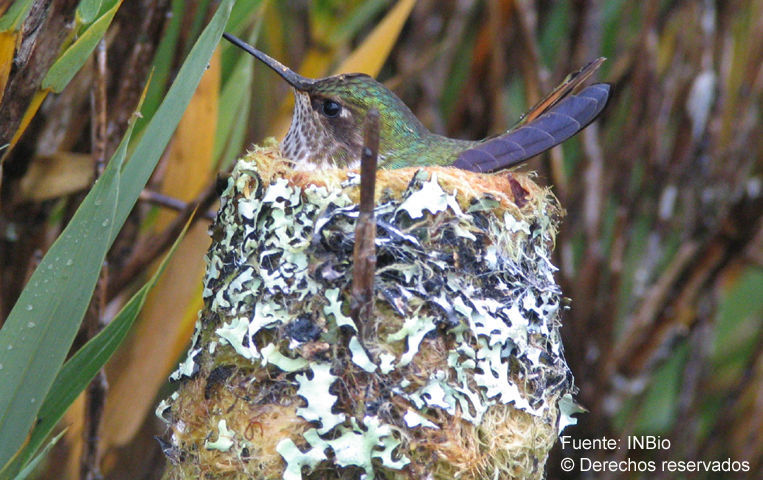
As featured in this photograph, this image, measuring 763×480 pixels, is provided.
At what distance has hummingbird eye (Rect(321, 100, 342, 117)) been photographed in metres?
1.88

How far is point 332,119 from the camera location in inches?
74.4

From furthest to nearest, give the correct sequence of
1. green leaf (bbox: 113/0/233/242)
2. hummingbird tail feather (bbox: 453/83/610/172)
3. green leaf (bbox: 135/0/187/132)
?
green leaf (bbox: 135/0/187/132), hummingbird tail feather (bbox: 453/83/610/172), green leaf (bbox: 113/0/233/242)

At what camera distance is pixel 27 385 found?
3.84ft

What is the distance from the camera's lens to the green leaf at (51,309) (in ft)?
3.75

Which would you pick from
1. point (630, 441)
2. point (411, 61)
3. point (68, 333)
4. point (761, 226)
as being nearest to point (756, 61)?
point (761, 226)

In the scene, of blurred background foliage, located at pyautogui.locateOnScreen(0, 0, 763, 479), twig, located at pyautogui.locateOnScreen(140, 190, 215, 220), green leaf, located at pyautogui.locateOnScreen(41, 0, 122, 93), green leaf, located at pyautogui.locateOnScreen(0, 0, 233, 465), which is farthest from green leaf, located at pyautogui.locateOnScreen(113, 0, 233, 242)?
blurred background foliage, located at pyautogui.locateOnScreen(0, 0, 763, 479)

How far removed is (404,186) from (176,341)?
0.73 metres

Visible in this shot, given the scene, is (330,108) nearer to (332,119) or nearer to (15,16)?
(332,119)

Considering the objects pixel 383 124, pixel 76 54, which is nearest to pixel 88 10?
pixel 76 54

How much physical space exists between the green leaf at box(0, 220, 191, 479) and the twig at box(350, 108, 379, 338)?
269 mm

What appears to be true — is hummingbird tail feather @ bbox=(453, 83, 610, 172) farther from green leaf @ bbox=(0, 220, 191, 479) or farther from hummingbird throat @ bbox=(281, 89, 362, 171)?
green leaf @ bbox=(0, 220, 191, 479)

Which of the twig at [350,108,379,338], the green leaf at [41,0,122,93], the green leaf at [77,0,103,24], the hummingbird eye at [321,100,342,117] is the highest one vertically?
the hummingbird eye at [321,100,342,117]

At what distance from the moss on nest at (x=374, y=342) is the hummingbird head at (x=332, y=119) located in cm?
31

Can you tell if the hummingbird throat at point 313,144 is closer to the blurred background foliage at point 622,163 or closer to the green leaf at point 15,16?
the blurred background foliage at point 622,163
